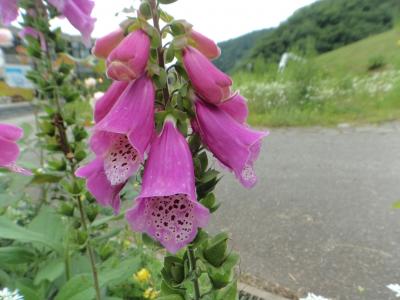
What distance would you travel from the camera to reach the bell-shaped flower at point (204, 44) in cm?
69

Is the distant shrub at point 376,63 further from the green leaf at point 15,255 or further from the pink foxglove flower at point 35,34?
the green leaf at point 15,255

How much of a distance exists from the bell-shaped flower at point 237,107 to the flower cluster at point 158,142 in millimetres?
14

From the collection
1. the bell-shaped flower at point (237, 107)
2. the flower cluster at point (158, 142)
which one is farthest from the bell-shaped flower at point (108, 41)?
the bell-shaped flower at point (237, 107)

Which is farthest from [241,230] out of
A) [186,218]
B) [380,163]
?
[186,218]

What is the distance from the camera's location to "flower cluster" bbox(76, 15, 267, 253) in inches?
24.2

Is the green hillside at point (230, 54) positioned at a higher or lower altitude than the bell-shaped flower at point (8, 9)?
lower

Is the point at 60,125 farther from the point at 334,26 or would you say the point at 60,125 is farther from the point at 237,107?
the point at 334,26

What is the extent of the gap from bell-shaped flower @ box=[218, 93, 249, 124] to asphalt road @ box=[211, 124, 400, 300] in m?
1.64

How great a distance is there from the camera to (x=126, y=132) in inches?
24.2

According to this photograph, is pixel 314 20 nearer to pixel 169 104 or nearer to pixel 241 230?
pixel 241 230

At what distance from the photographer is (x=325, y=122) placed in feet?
20.5

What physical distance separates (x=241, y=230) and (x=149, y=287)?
4.19ft

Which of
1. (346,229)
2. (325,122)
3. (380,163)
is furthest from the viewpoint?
(325,122)

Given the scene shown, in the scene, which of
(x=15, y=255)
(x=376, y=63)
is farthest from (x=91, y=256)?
(x=376, y=63)
